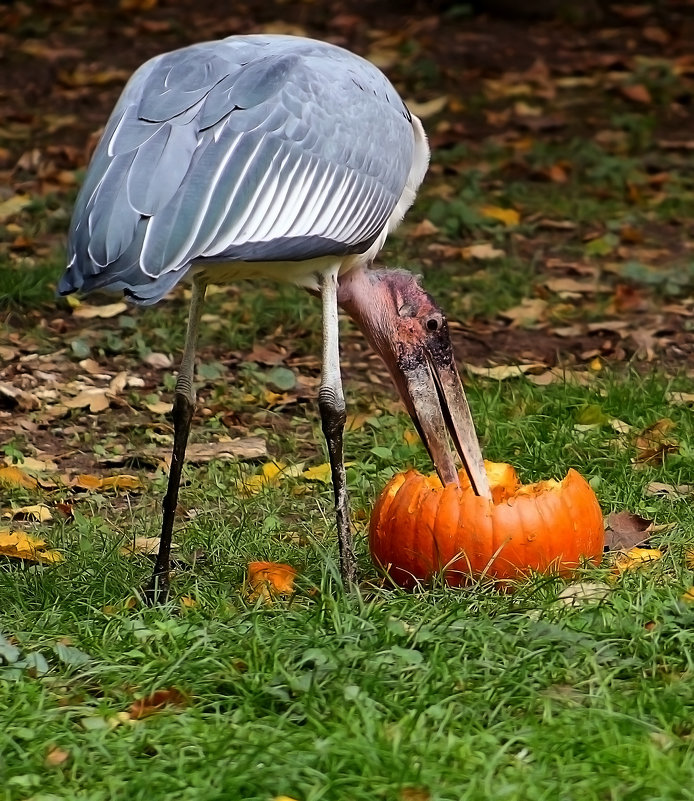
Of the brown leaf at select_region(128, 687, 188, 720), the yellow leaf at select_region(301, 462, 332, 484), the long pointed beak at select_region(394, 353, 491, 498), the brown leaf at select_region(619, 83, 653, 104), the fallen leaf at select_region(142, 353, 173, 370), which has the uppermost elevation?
the long pointed beak at select_region(394, 353, 491, 498)

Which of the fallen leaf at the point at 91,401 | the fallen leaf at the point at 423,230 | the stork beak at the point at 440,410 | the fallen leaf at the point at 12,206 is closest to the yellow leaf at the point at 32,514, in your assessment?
the fallen leaf at the point at 91,401

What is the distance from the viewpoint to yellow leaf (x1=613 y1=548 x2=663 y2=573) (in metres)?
3.87

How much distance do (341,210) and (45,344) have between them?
2634 mm

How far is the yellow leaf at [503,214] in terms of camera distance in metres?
7.93

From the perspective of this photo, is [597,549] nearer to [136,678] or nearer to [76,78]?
[136,678]

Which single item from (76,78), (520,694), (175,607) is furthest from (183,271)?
(76,78)

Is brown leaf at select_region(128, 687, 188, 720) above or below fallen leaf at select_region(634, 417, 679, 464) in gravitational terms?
above

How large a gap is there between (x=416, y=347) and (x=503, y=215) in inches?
149

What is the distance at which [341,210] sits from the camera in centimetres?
394

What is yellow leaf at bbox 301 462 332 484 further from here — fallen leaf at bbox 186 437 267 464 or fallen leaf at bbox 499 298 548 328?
fallen leaf at bbox 499 298 548 328

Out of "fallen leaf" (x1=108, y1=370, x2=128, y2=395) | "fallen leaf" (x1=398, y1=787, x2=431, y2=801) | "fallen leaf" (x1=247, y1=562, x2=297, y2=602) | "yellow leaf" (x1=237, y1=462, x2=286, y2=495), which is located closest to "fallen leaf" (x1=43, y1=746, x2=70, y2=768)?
"fallen leaf" (x1=398, y1=787, x2=431, y2=801)

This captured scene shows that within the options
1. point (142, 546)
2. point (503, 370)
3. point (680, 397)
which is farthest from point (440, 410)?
point (503, 370)

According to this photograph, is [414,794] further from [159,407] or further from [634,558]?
Result: [159,407]

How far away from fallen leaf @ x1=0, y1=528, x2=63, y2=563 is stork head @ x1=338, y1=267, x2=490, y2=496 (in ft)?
3.52
